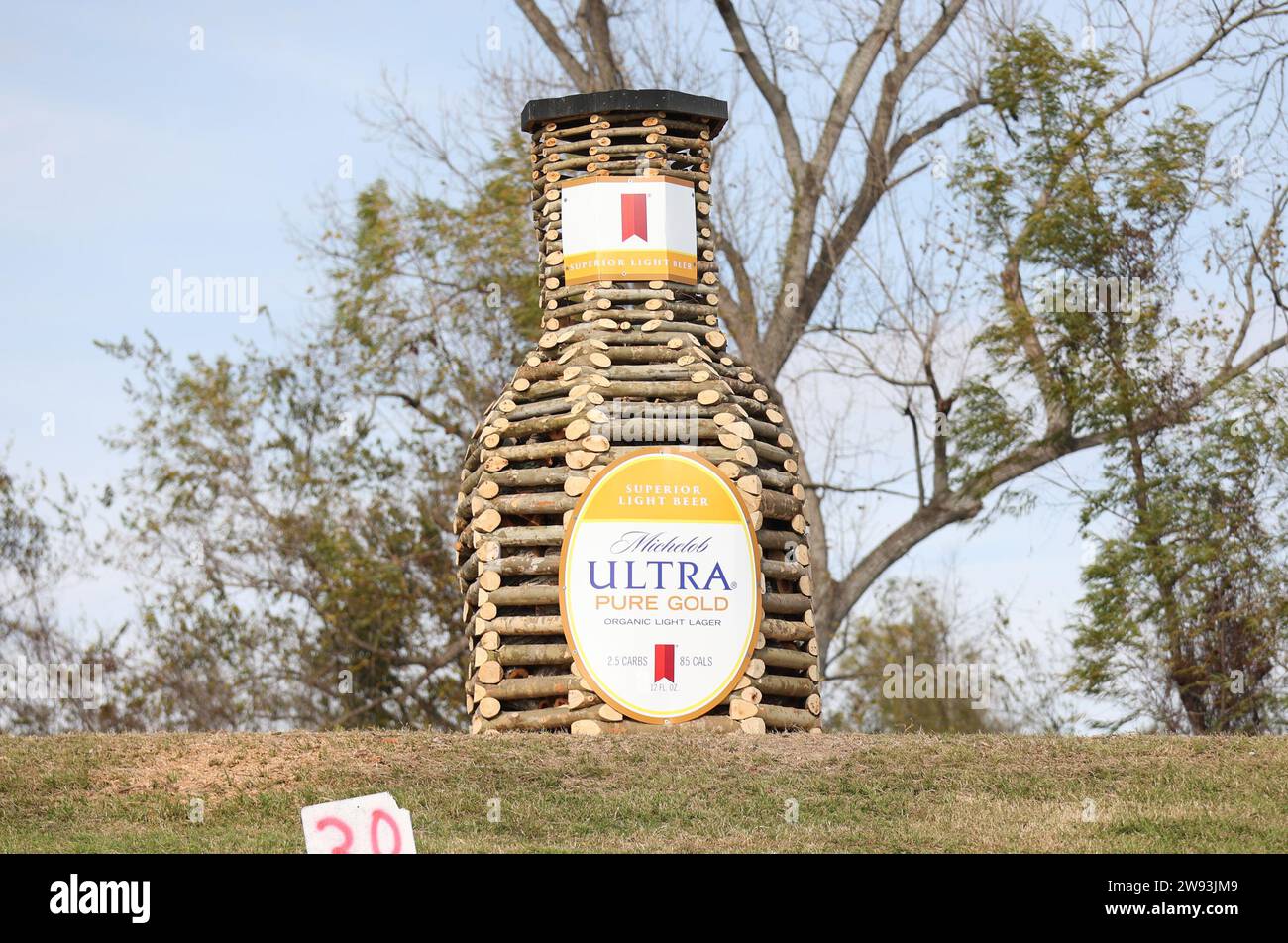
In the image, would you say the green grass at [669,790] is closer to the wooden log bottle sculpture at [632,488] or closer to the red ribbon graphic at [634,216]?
the wooden log bottle sculpture at [632,488]

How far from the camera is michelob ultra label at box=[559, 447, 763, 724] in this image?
13367mm

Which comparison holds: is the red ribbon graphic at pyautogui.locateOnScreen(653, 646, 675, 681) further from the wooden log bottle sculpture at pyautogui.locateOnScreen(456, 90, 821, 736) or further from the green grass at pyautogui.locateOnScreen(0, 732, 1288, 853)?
the green grass at pyautogui.locateOnScreen(0, 732, 1288, 853)

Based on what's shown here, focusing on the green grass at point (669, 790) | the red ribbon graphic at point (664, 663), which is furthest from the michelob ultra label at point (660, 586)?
the green grass at point (669, 790)

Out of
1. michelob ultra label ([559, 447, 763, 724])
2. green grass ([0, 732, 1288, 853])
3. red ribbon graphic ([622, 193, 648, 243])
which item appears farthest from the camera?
red ribbon graphic ([622, 193, 648, 243])

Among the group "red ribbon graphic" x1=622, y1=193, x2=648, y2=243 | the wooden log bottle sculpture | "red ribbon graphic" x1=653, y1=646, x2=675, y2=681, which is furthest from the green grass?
"red ribbon graphic" x1=622, y1=193, x2=648, y2=243

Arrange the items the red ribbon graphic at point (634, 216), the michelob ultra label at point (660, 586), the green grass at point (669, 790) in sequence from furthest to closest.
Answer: the red ribbon graphic at point (634, 216) → the michelob ultra label at point (660, 586) → the green grass at point (669, 790)

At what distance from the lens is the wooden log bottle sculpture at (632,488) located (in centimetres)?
1342

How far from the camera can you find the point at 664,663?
13.4 m

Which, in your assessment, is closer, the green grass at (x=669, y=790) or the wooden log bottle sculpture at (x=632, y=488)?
the green grass at (x=669, y=790)

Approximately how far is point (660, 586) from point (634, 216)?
337 centimetres

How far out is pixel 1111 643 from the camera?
887 inches

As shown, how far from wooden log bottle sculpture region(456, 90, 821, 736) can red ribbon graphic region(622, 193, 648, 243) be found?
16 mm

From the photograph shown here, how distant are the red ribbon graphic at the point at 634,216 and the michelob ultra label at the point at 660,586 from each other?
2222 mm
